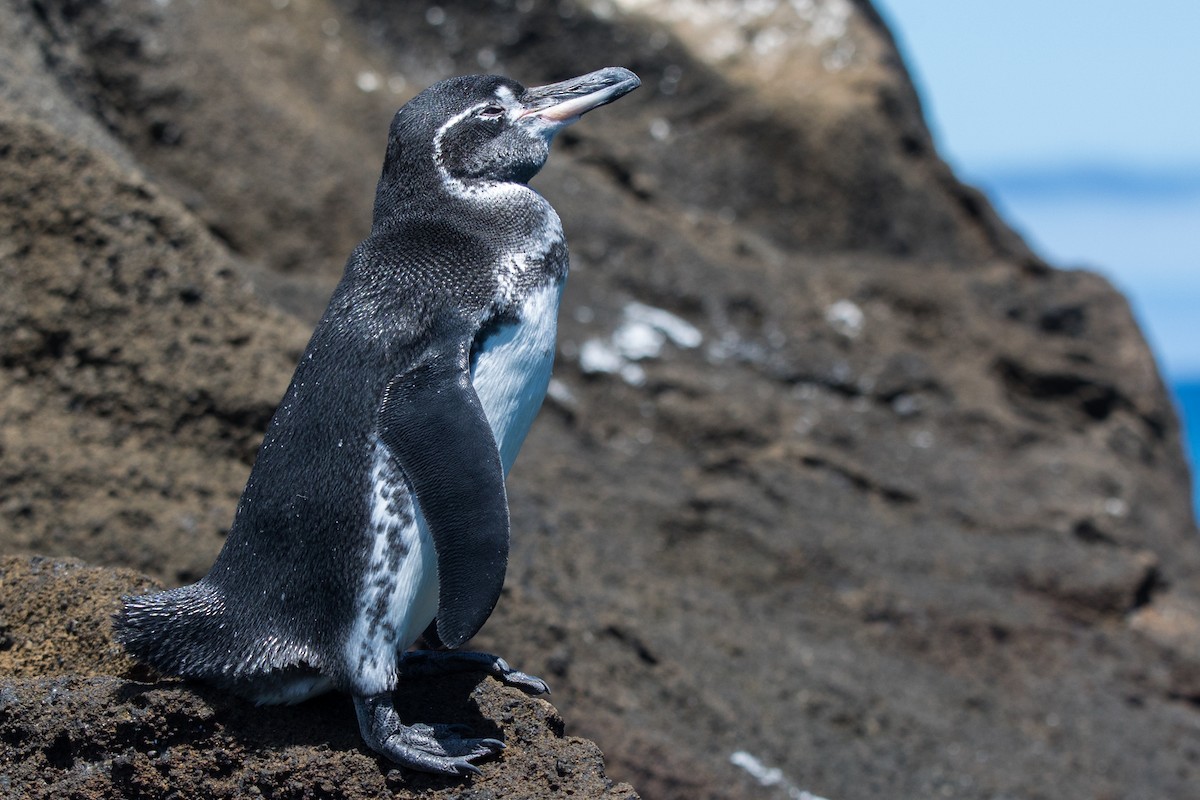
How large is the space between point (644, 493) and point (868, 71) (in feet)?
13.5

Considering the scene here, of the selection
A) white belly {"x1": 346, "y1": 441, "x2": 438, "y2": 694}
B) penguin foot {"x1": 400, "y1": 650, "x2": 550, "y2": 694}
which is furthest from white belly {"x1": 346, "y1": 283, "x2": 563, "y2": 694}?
penguin foot {"x1": 400, "y1": 650, "x2": 550, "y2": 694}

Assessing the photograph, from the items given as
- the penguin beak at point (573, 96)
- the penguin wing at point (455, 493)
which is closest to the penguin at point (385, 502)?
the penguin wing at point (455, 493)

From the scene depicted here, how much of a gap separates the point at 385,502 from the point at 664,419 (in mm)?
4317

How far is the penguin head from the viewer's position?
3260 millimetres

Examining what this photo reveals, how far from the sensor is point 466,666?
10.3ft

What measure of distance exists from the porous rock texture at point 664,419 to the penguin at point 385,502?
0.14 metres

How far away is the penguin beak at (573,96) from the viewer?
341 cm

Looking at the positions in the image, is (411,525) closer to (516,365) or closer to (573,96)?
(516,365)

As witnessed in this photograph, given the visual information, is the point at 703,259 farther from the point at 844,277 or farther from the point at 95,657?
the point at 95,657

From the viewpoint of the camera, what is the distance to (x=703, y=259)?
7.94 meters

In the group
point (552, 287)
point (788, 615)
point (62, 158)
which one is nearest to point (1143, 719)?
point (788, 615)

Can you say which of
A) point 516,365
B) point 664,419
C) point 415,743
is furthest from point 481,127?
point 664,419

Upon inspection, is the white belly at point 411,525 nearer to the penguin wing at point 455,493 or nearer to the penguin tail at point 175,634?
the penguin wing at point 455,493

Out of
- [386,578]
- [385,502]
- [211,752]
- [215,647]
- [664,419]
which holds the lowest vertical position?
[664,419]
